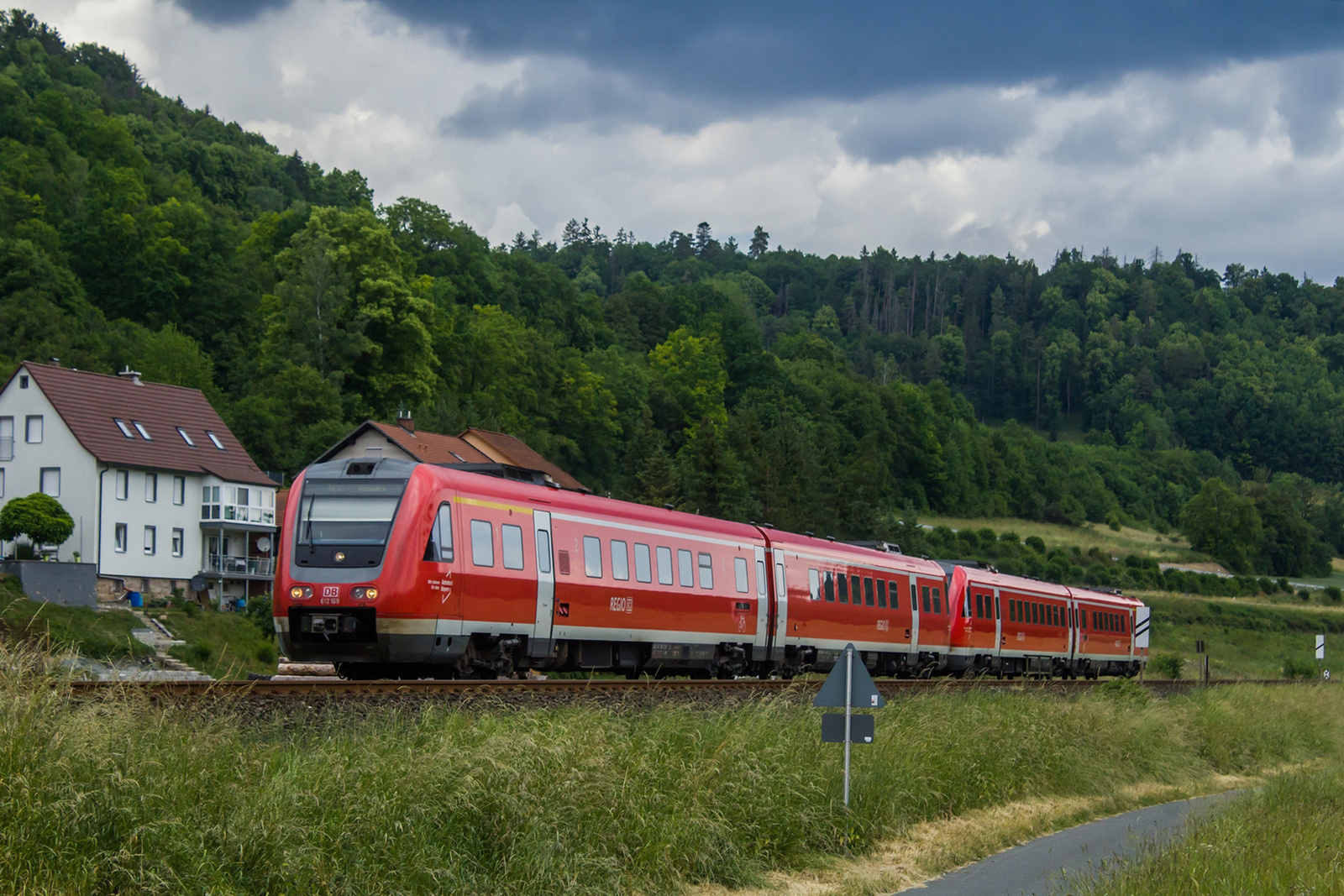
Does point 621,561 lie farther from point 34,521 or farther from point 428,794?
point 34,521

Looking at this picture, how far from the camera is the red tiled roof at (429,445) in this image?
6562 centimetres

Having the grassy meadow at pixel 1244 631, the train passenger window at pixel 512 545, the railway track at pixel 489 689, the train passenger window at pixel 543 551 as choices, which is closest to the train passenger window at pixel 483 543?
the train passenger window at pixel 512 545

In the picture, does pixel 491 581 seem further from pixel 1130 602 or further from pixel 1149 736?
pixel 1130 602

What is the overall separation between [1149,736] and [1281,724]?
7842 mm

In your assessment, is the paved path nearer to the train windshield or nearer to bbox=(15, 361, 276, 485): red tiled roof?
the train windshield

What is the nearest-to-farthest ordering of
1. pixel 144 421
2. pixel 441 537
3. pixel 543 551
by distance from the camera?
pixel 441 537, pixel 543 551, pixel 144 421

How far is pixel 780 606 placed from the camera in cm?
2862

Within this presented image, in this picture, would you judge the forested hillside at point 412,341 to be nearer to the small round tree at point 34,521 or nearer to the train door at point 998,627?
the small round tree at point 34,521

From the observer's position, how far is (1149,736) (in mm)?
25719

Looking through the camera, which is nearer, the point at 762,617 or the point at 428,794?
the point at 428,794

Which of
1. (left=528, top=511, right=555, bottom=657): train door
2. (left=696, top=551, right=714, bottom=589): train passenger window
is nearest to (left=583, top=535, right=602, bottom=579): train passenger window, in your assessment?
(left=528, top=511, right=555, bottom=657): train door

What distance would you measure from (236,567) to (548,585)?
51049 mm

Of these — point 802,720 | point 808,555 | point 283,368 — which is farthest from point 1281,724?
point 283,368

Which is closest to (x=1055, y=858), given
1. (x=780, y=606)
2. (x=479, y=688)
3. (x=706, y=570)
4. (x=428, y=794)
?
(x=479, y=688)
